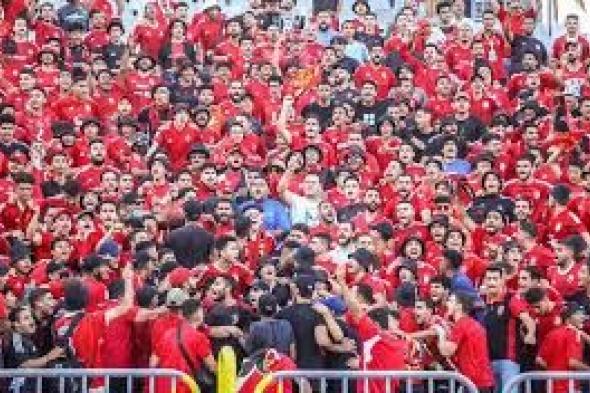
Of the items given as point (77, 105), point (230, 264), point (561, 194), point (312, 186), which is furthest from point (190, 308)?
point (77, 105)

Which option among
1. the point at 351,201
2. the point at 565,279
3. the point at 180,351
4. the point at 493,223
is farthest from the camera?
the point at 351,201

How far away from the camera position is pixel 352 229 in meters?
18.0

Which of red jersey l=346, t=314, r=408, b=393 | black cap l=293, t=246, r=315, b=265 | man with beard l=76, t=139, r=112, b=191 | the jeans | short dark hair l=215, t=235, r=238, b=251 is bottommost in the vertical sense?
the jeans

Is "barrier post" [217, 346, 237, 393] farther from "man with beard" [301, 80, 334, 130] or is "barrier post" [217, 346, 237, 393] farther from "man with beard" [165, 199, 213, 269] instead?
"man with beard" [301, 80, 334, 130]

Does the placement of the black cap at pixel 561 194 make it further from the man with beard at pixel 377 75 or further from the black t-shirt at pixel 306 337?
the black t-shirt at pixel 306 337

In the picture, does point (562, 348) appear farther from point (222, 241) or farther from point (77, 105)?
point (77, 105)

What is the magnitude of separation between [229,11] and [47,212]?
7635 millimetres

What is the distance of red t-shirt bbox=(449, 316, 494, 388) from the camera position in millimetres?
15289

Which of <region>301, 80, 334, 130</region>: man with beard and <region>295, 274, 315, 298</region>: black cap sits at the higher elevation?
<region>301, 80, 334, 130</region>: man with beard

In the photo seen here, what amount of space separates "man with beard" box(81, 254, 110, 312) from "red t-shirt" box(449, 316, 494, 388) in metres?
2.88

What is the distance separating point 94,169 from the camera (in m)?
19.3

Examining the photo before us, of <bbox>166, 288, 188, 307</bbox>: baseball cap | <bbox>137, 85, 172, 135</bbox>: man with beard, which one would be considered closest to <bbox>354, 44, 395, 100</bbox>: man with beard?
<bbox>137, 85, 172, 135</bbox>: man with beard

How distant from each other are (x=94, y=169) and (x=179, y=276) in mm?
3654

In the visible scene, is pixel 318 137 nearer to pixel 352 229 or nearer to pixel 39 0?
pixel 352 229
